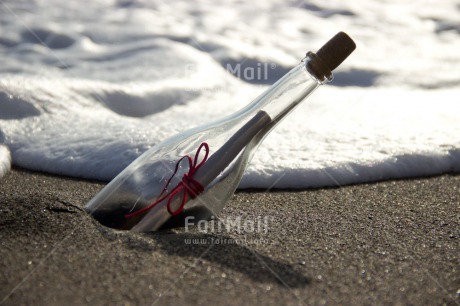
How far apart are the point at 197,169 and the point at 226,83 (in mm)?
1674

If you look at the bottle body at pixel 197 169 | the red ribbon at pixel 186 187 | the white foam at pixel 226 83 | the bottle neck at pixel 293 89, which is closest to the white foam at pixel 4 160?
the white foam at pixel 226 83

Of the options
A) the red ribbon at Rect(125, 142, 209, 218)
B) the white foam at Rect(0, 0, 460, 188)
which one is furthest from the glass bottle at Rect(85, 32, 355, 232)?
the white foam at Rect(0, 0, 460, 188)

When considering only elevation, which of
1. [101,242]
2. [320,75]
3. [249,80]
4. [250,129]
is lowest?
[249,80]

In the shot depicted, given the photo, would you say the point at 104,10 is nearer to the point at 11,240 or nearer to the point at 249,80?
the point at 249,80

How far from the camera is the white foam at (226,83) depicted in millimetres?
2291

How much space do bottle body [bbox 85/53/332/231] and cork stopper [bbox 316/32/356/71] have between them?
0.03 m

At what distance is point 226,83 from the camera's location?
3182 millimetres

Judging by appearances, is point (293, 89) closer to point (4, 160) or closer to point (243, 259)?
point (243, 259)

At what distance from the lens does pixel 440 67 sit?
348cm

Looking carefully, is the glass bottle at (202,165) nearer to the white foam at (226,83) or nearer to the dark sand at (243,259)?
the dark sand at (243,259)

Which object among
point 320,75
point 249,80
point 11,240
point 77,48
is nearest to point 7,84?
point 77,48

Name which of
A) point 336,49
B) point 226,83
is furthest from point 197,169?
point 226,83

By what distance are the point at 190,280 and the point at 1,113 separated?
160 centimetres

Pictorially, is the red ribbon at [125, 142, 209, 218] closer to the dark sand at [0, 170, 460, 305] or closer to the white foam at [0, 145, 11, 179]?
the dark sand at [0, 170, 460, 305]
